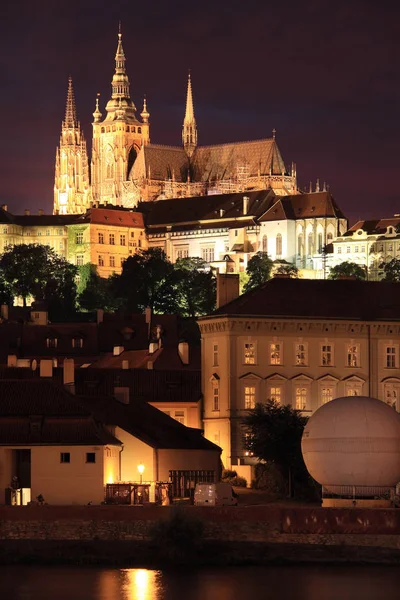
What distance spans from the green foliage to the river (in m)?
0.80

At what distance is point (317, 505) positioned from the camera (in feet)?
301

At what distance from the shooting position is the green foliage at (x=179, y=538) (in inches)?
3233

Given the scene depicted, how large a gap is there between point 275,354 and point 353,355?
4.19m

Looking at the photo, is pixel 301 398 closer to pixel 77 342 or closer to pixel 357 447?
pixel 77 342

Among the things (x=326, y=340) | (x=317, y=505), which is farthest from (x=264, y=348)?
(x=317, y=505)

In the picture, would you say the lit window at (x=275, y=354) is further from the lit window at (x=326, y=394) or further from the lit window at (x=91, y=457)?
the lit window at (x=91, y=457)

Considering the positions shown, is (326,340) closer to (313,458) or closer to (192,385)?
(192,385)

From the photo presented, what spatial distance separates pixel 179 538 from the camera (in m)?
82.2

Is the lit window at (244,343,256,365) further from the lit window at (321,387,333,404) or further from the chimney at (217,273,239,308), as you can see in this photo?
the chimney at (217,273,239,308)

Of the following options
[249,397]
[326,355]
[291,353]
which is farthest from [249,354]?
[326,355]

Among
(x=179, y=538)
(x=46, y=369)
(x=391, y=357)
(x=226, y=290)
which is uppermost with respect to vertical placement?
(x=226, y=290)

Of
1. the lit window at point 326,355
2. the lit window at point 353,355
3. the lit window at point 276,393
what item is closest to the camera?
the lit window at point 276,393

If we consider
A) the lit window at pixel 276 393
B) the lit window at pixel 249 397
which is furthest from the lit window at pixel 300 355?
the lit window at pixel 249 397

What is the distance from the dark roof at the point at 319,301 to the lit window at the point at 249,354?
1.55 metres
